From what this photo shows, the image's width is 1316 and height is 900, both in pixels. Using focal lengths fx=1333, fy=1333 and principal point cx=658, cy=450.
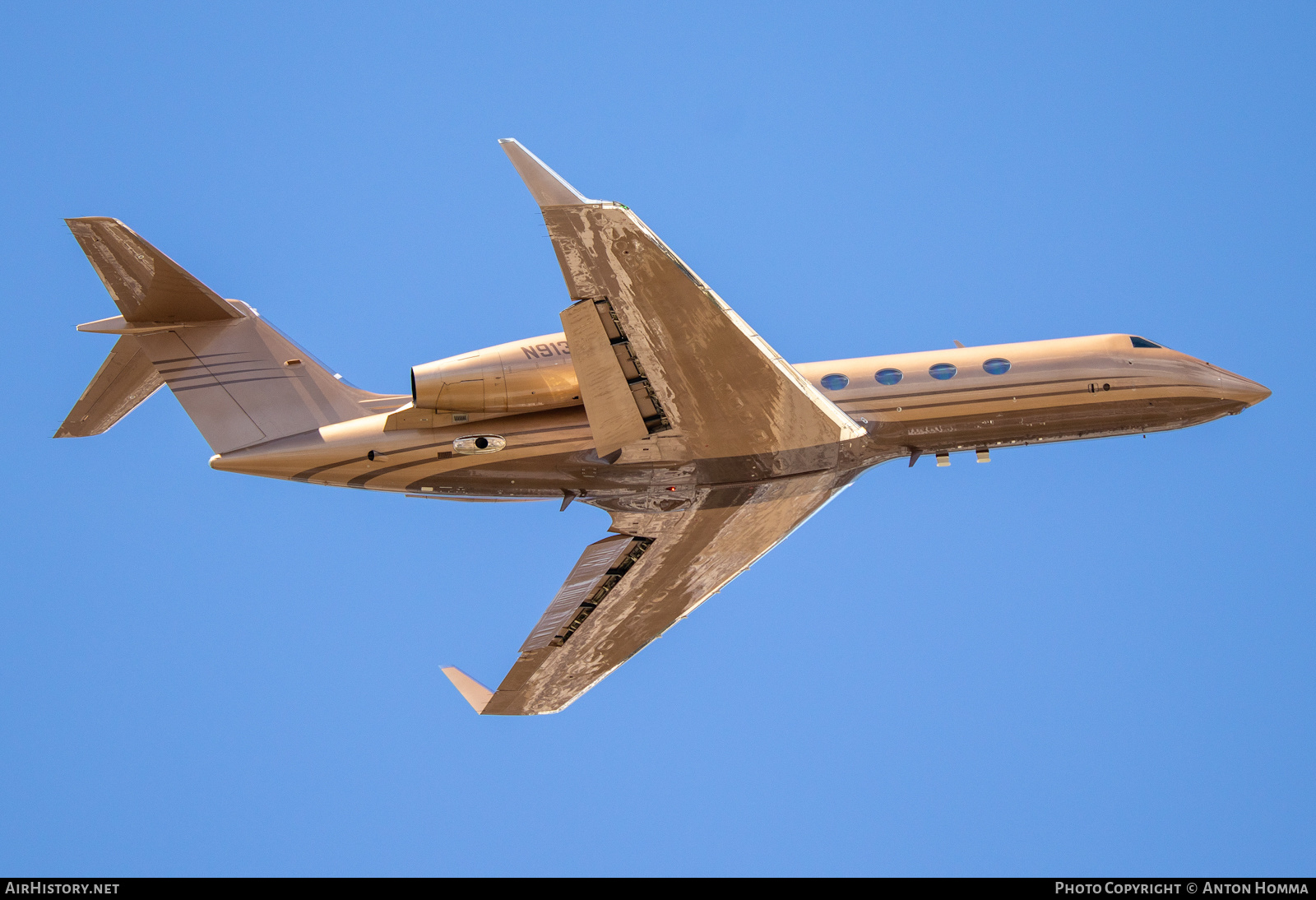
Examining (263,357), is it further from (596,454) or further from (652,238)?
(652,238)

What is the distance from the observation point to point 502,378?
1981cm

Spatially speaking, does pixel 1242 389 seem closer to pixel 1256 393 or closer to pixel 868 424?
pixel 1256 393

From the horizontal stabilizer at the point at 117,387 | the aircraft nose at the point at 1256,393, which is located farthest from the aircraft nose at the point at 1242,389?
the horizontal stabilizer at the point at 117,387

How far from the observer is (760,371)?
1911 cm

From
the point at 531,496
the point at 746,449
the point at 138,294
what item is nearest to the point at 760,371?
the point at 746,449

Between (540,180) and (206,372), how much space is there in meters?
7.81

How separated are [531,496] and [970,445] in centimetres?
715

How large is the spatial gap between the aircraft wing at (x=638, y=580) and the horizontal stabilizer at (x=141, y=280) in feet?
23.8

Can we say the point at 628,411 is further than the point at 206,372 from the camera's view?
No

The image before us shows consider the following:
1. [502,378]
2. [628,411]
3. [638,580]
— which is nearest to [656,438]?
[628,411]

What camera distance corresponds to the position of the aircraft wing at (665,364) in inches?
669
